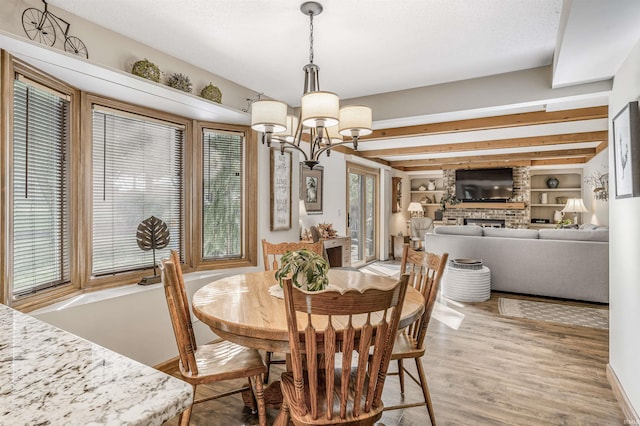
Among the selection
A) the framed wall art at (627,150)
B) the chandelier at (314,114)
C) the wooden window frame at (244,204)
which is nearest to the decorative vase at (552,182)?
the framed wall art at (627,150)

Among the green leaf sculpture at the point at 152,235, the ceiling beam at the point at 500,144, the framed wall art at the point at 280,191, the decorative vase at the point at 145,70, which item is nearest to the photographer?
the decorative vase at the point at 145,70

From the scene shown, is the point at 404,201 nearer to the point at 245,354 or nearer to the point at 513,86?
the point at 513,86

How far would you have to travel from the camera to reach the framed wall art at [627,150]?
1802mm

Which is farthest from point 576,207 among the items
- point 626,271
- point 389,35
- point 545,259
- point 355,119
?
point 355,119

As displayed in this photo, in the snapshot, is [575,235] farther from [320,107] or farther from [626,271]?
[320,107]

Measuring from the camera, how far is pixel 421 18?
2090 millimetres

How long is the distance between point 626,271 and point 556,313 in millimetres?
2247

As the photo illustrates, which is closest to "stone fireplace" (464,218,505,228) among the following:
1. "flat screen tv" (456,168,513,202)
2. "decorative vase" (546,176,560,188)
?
"flat screen tv" (456,168,513,202)

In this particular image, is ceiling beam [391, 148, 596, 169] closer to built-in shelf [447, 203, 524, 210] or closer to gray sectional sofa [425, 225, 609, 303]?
built-in shelf [447, 203, 524, 210]

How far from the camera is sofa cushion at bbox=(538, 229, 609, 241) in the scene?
4.48 meters

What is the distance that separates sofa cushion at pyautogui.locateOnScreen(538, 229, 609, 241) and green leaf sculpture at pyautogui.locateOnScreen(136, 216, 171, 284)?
4731 millimetres

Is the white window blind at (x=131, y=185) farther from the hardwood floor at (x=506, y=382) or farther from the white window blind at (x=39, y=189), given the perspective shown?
the hardwood floor at (x=506, y=382)

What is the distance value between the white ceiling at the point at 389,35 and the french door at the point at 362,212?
3905 millimetres

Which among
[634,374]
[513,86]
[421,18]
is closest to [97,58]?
[421,18]
